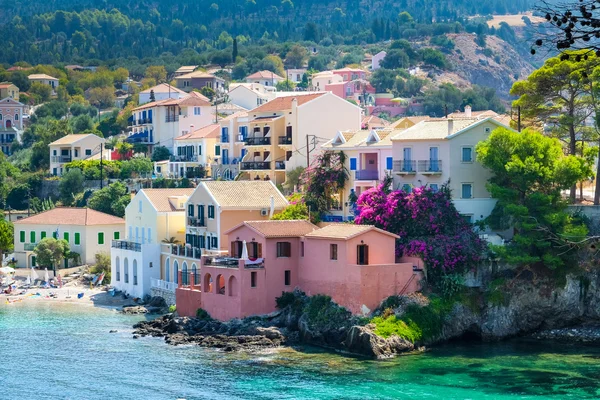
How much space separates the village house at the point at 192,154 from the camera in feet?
265

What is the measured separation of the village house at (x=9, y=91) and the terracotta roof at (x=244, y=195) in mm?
84851

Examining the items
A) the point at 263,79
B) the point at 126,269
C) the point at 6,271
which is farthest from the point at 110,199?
the point at 263,79

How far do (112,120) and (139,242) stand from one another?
53.5 m

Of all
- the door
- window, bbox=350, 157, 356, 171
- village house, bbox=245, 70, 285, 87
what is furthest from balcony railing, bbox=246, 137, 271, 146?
village house, bbox=245, 70, 285, 87

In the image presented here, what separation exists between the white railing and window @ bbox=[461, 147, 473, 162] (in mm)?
16063

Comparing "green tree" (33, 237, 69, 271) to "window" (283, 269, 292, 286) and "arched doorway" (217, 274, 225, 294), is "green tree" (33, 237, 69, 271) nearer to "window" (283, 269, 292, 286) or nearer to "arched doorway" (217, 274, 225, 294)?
"arched doorway" (217, 274, 225, 294)

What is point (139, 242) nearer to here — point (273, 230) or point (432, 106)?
point (273, 230)

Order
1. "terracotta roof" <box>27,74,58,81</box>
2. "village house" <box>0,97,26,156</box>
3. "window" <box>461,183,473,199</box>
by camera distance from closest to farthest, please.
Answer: "window" <box>461,183,473,199</box> < "village house" <box>0,97,26,156</box> < "terracotta roof" <box>27,74,58,81</box>

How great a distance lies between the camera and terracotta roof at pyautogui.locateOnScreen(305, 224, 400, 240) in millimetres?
46250

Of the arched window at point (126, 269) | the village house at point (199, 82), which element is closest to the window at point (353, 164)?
the arched window at point (126, 269)

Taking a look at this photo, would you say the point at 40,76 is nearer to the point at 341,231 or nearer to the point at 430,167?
the point at 430,167

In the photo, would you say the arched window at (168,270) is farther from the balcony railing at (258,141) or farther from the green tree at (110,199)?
the green tree at (110,199)

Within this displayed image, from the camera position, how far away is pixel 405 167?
52.6m

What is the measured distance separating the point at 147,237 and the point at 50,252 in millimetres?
9023
